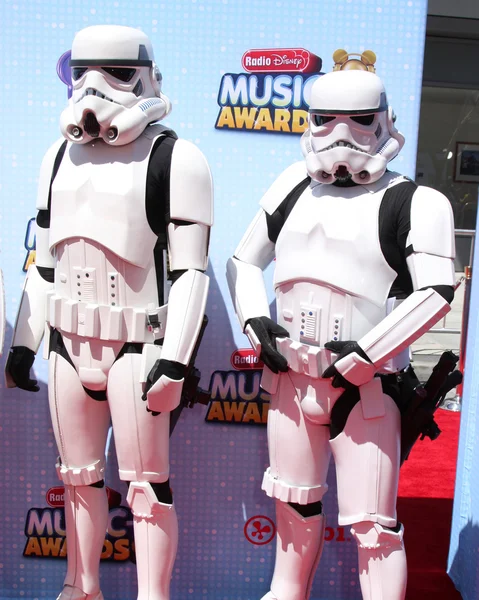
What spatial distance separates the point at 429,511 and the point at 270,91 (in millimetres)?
2336

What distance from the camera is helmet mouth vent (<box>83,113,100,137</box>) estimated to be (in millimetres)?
2064

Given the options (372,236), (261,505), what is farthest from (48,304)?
(261,505)

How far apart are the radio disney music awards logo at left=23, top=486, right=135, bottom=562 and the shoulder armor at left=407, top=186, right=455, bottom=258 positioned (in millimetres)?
1560

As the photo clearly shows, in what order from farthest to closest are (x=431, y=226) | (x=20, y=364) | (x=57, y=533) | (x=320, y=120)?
(x=57, y=533)
(x=20, y=364)
(x=320, y=120)
(x=431, y=226)

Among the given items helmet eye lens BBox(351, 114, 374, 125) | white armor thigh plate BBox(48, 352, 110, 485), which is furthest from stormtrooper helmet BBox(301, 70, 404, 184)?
white armor thigh plate BBox(48, 352, 110, 485)

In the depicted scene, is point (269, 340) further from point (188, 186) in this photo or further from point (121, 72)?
point (121, 72)

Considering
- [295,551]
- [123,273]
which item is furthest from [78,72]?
[295,551]

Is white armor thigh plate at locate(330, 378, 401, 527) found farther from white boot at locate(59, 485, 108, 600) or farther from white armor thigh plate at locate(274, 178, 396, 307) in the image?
white boot at locate(59, 485, 108, 600)

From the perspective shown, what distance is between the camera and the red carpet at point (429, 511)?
2998 mm

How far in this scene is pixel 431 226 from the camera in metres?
2.00

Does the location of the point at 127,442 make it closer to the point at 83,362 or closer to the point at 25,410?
the point at 83,362

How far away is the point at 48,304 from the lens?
226 centimetres

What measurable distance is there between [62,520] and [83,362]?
93cm

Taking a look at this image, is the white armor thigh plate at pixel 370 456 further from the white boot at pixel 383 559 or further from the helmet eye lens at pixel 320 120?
the helmet eye lens at pixel 320 120
